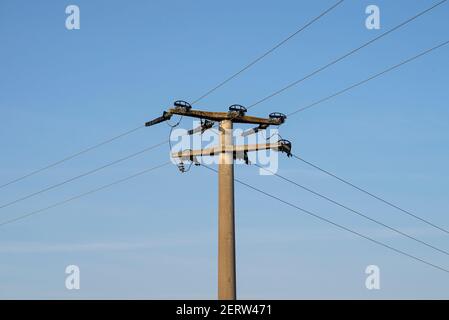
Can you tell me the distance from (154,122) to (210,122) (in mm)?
2197

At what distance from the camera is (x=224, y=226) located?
2753 centimetres

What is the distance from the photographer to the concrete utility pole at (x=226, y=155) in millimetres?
27172

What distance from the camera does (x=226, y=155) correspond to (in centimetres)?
2880

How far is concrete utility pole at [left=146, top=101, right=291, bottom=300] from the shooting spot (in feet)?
89.1
